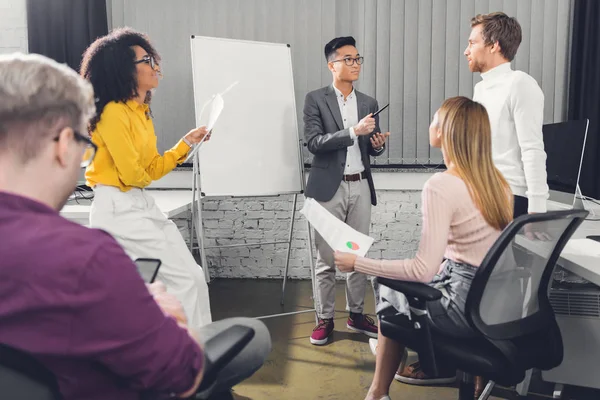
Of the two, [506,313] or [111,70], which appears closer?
[506,313]

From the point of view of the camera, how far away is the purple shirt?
0.69 m

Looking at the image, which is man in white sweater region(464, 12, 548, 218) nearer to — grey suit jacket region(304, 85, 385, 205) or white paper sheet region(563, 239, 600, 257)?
white paper sheet region(563, 239, 600, 257)

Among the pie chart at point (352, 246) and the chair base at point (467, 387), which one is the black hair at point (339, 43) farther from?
→ the chair base at point (467, 387)

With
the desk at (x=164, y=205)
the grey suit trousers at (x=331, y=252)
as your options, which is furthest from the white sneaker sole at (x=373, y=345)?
the desk at (x=164, y=205)

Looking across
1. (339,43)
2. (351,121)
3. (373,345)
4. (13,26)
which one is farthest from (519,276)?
(13,26)

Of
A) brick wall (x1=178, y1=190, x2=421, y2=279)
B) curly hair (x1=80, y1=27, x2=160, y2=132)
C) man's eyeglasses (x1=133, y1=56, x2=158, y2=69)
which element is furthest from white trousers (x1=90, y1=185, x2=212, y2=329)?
brick wall (x1=178, y1=190, x2=421, y2=279)

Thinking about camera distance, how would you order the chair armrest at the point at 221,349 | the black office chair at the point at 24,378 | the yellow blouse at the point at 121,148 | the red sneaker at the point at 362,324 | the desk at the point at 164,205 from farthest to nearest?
the red sneaker at the point at 362,324
the desk at the point at 164,205
the yellow blouse at the point at 121,148
the chair armrest at the point at 221,349
the black office chair at the point at 24,378

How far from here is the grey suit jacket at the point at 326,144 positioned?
2887mm

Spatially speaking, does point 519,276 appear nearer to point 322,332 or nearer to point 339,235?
point 339,235

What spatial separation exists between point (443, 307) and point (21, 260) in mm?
1243

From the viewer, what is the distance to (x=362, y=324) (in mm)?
2953

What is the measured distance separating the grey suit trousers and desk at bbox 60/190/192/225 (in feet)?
2.57

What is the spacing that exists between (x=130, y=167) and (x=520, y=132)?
150 cm

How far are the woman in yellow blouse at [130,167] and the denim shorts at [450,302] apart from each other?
807mm
